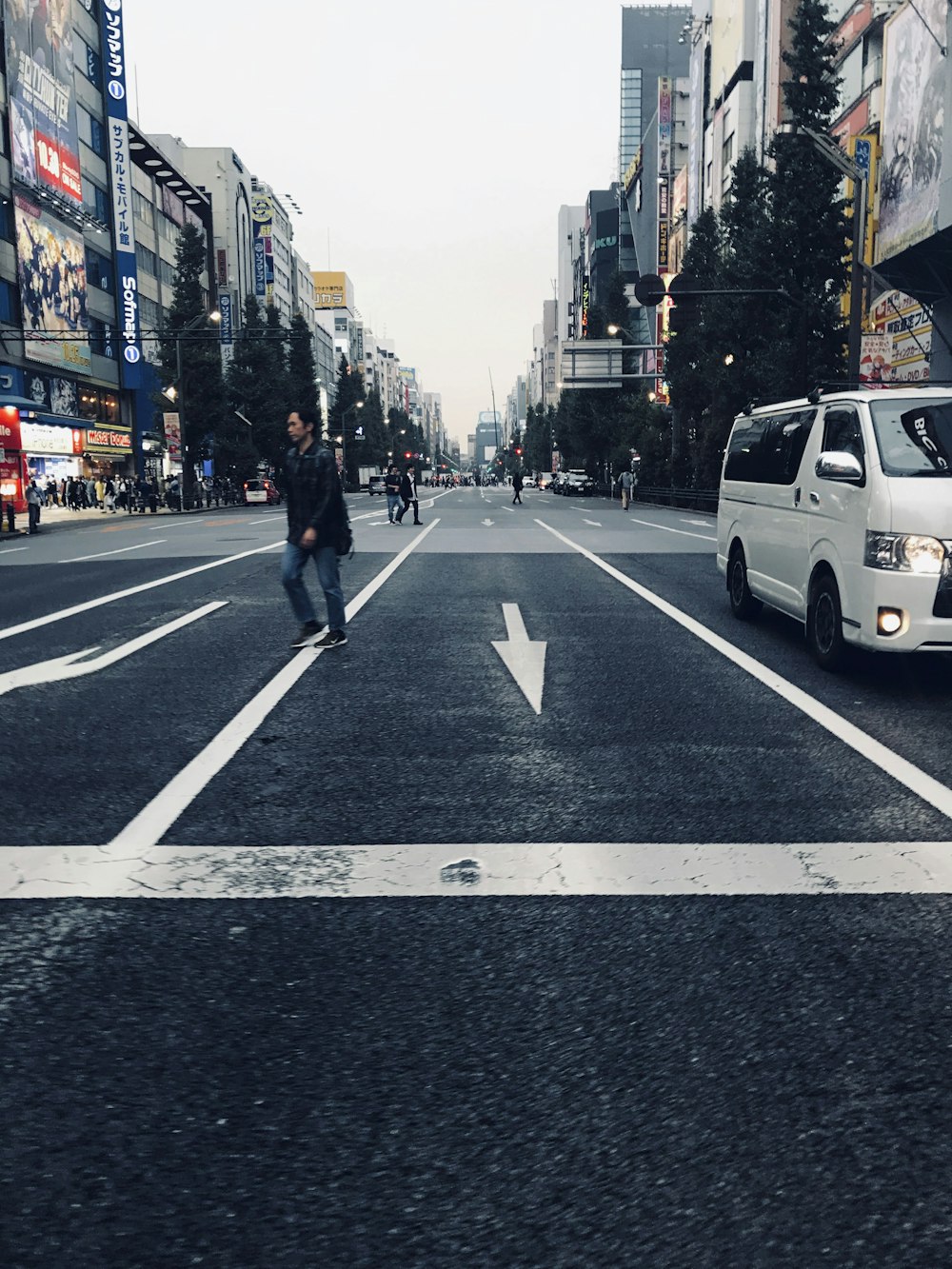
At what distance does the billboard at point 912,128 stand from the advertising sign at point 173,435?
3114 centimetres

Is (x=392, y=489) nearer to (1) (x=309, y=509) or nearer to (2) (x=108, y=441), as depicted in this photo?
(1) (x=309, y=509)

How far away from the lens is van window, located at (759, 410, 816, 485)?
8.88 metres

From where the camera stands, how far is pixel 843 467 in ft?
24.4

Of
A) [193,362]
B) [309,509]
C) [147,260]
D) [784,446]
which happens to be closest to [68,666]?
[309,509]

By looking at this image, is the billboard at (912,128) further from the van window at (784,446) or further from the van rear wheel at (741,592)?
the van window at (784,446)

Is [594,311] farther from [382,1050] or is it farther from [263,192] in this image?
[382,1050]

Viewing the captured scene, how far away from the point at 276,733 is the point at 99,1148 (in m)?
3.96

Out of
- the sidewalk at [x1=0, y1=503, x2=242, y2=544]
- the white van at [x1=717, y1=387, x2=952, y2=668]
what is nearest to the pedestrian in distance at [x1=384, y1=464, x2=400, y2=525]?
the sidewalk at [x1=0, y1=503, x2=242, y2=544]

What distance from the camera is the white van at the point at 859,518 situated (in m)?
7.00

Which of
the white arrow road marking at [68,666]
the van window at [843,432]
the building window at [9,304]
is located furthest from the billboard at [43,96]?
the van window at [843,432]

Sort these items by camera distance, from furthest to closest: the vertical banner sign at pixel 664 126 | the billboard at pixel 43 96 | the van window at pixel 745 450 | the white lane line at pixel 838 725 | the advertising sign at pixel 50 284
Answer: the vertical banner sign at pixel 664 126
the advertising sign at pixel 50 284
the billboard at pixel 43 96
the van window at pixel 745 450
the white lane line at pixel 838 725

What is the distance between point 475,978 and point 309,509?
6.22 metres

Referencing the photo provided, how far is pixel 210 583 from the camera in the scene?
14.9 metres

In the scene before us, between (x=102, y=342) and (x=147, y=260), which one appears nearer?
(x=102, y=342)
